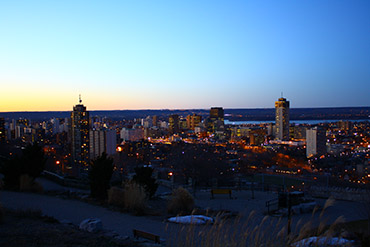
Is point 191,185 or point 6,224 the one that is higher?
point 6,224

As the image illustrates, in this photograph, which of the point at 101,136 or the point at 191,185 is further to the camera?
the point at 101,136

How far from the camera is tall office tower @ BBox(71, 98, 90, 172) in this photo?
242 feet

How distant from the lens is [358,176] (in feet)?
135

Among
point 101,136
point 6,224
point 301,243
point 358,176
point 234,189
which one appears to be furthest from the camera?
point 101,136

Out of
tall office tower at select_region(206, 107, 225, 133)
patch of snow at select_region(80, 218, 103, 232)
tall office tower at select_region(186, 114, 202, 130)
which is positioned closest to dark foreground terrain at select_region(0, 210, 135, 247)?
patch of snow at select_region(80, 218, 103, 232)

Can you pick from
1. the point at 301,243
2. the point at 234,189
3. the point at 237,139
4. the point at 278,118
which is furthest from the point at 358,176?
the point at 278,118

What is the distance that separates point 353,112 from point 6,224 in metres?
161

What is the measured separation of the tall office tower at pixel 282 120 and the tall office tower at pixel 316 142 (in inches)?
1551

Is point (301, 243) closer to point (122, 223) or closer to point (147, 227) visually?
point (147, 227)

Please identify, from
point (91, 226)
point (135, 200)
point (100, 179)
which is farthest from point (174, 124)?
point (91, 226)

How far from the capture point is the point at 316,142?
267 ft

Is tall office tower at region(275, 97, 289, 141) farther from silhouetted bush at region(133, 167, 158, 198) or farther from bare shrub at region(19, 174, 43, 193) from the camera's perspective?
bare shrub at region(19, 174, 43, 193)

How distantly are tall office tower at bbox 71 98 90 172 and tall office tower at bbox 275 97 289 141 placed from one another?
67761mm

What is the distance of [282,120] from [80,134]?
8354 cm
